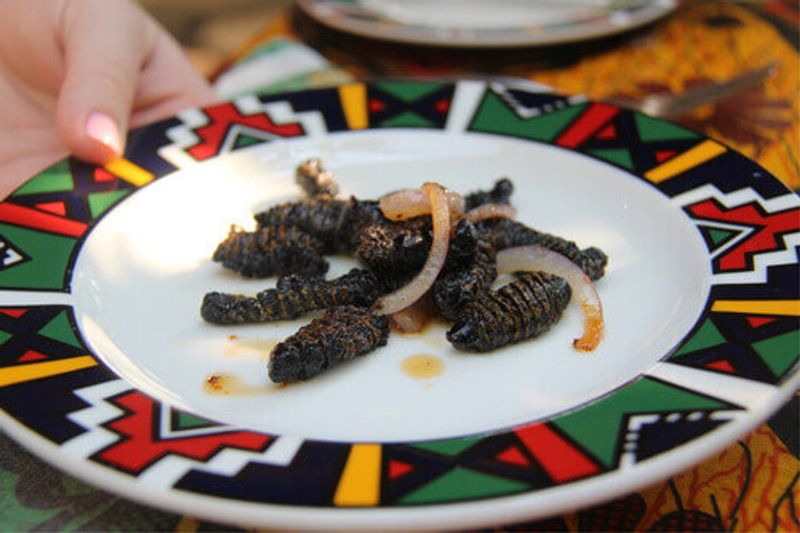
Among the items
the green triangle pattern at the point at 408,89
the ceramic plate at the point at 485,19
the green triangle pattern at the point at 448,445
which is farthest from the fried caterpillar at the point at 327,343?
the ceramic plate at the point at 485,19

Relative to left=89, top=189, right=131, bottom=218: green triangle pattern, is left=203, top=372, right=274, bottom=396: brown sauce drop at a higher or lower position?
lower

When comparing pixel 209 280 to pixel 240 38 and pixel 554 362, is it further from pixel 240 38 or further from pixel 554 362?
pixel 240 38

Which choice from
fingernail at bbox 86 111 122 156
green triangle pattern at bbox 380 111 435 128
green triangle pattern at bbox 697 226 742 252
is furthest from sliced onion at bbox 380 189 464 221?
fingernail at bbox 86 111 122 156

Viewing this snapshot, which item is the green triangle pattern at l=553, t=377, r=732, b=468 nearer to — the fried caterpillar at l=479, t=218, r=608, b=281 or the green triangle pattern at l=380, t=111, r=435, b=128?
the fried caterpillar at l=479, t=218, r=608, b=281

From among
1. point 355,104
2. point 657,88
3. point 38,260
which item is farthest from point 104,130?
point 657,88

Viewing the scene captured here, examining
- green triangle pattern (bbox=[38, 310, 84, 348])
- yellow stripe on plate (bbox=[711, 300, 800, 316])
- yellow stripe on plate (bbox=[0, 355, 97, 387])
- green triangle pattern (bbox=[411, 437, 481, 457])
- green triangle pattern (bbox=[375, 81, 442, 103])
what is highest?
green triangle pattern (bbox=[375, 81, 442, 103])
